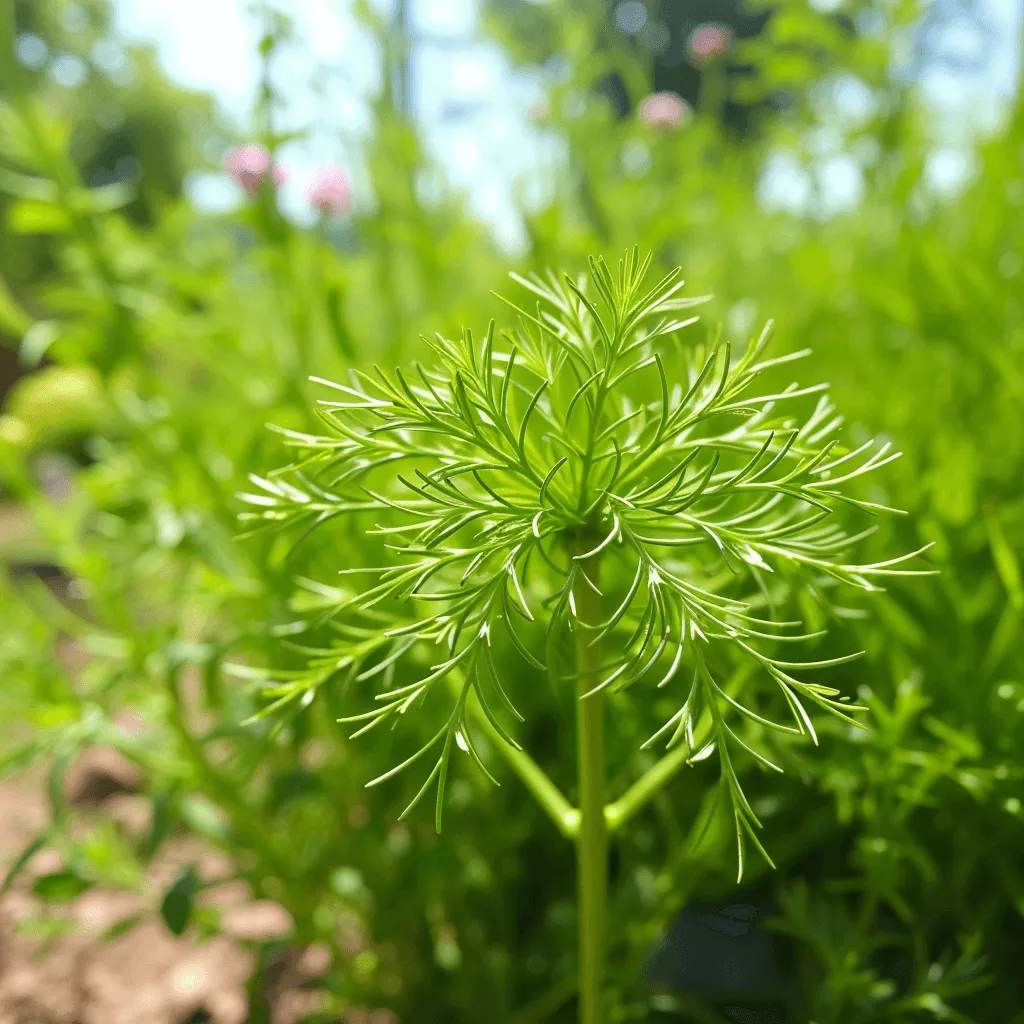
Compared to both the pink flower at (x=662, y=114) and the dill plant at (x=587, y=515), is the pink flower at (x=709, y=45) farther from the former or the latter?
the dill plant at (x=587, y=515)

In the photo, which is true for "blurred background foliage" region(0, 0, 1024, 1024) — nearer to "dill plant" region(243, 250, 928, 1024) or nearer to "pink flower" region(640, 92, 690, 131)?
"dill plant" region(243, 250, 928, 1024)

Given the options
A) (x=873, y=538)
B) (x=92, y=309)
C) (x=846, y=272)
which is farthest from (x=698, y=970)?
(x=846, y=272)

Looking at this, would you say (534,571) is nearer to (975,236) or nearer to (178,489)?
(178,489)

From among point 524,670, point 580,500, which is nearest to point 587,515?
point 580,500

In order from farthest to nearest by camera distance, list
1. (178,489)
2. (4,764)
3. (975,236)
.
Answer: (975,236)
(178,489)
(4,764)

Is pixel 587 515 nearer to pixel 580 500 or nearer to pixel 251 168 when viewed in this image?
pixel 580 500

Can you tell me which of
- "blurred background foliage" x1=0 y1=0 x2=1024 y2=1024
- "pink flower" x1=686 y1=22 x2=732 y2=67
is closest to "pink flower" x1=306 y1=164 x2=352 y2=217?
"blurred background foliage" x1=0 y1=0 x2=1024 y2=1024

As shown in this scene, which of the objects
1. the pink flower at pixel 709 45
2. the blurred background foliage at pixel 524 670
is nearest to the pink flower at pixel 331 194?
the blurred background foliage at pixel 524 670
